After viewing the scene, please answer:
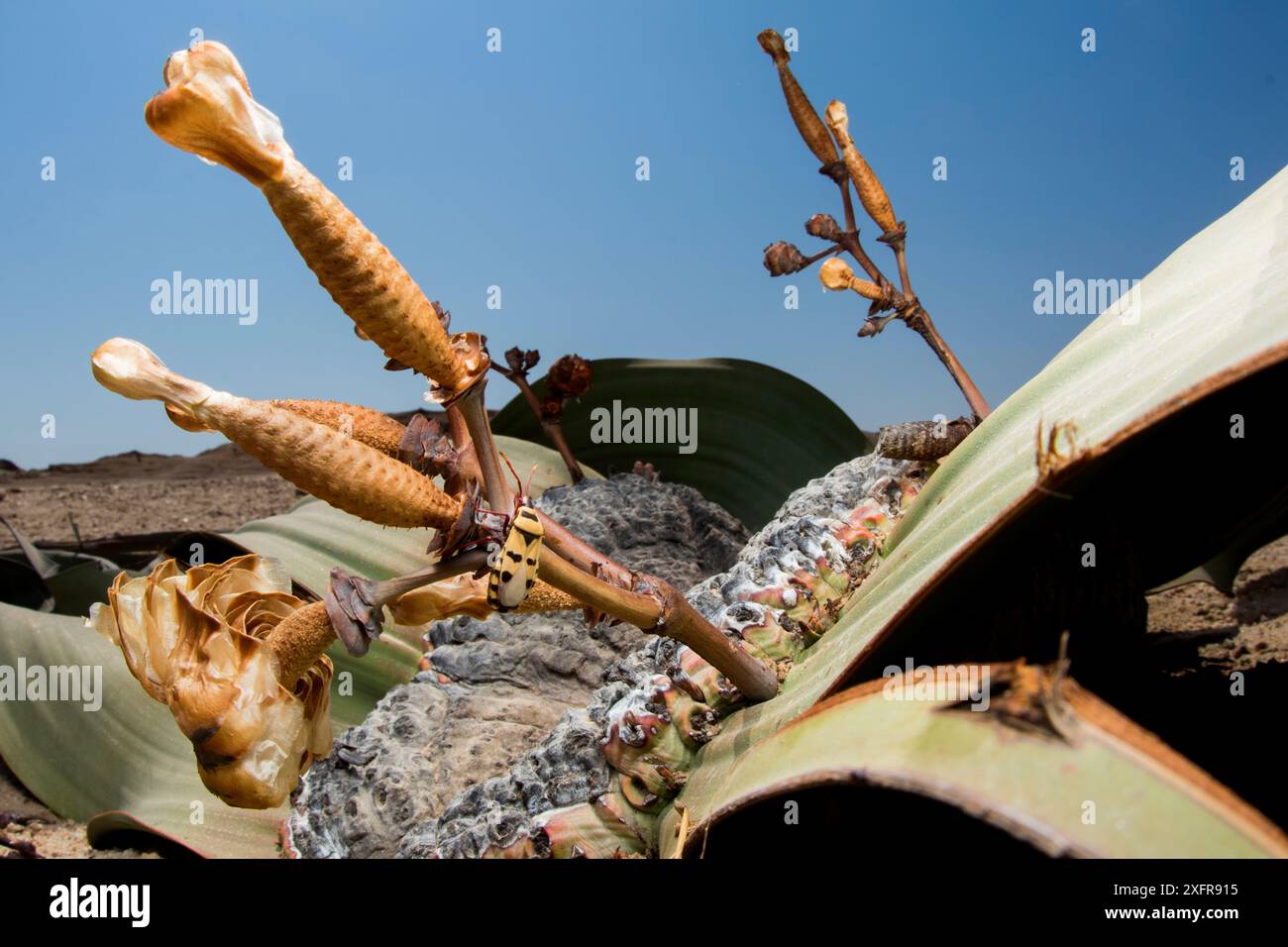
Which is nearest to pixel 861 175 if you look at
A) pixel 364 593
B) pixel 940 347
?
pixel 940 347

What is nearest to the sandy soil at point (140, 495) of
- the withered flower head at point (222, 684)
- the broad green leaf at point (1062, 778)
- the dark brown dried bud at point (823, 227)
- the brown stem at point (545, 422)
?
the brown stem at point (545, 422)

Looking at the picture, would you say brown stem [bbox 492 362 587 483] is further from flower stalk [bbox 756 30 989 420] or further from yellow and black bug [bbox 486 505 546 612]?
yellow and black bug [bbox 486 505 546 612]

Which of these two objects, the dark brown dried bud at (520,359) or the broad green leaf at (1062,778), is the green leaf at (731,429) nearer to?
the dark brown dried bud at (520,359)

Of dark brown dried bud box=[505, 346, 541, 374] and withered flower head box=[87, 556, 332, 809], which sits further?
dark brown dried bud box=[505, 346, 541, 374]

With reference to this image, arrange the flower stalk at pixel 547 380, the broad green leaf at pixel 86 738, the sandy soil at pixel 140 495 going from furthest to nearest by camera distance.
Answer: the sandy soil at pixel 140 495 < the flower stalk at pixel 547 380 < the broad green leaf at pixel 86 738

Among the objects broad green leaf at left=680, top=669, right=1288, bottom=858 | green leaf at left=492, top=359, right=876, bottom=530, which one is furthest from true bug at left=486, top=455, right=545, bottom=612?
green leaf at left=492, top=359, right=876, bottom=530

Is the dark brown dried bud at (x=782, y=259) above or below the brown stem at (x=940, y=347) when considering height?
above

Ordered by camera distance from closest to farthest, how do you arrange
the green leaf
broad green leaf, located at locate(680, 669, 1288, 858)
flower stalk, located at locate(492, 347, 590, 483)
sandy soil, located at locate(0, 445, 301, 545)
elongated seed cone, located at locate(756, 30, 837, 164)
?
broad green leaf, located at locate(680, 669, 1288, 858) → elongated seed cone, located at locate(756, 30, 837, 164) → flower stalk, located at locate(492, 347, 590, 483) → the green leaf → sandy soil, located at locate(0, 445, 301, 545)

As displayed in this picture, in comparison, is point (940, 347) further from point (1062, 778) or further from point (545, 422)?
point (1062, 778)
